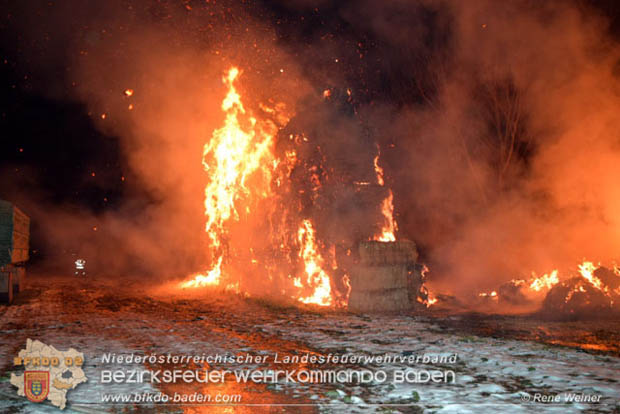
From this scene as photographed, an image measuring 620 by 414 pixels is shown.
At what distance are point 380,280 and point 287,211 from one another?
330 centimetres

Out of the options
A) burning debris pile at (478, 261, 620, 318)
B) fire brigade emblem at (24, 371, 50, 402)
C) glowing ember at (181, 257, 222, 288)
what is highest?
glowing ember at (181, 257, 222, 288)

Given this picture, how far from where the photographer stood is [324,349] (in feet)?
21.5

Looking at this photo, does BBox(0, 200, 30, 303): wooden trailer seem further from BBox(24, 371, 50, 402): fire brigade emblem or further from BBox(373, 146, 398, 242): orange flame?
BBox(373, 146, 398, 242): orange flame

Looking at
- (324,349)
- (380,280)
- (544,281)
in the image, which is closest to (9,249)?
(380,280)

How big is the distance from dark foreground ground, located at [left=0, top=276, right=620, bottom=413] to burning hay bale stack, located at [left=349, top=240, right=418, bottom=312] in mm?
804

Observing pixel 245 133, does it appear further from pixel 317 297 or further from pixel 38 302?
pixel 38 302

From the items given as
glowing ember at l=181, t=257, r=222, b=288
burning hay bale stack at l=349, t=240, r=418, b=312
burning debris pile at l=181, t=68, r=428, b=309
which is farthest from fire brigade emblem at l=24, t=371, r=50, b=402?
glowing ember at l=181, t=257, r=222, b=288

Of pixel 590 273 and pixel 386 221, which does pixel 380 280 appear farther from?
pixel 590 273

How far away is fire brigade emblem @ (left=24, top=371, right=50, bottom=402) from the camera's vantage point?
13.8 feet

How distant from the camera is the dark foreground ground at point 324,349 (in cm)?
436

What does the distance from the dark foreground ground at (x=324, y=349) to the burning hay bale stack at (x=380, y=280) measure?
80cm

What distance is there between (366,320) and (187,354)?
3850mm

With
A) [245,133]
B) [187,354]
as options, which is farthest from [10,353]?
[245,133]

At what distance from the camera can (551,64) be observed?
47.9 ft
